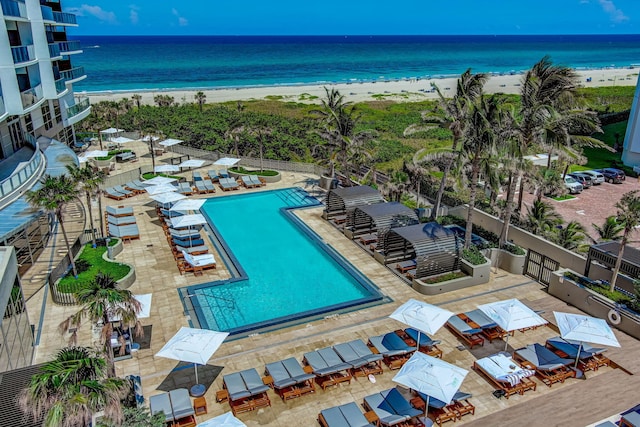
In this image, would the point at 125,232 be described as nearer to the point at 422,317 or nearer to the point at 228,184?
the point at 228,184

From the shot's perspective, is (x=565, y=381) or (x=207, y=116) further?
(x=207, y=116)

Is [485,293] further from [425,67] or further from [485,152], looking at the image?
[425,67]

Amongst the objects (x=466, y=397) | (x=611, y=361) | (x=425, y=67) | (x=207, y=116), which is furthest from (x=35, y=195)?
(x=425, y=67)

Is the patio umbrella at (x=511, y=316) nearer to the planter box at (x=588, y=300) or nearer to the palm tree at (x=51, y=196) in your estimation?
the planter box at (x=588, y=300)

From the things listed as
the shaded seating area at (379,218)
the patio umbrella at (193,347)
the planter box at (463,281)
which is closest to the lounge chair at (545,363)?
the planter box at (463,281)

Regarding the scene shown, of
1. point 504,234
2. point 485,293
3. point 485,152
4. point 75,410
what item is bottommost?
point 485,293

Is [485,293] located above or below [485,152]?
below

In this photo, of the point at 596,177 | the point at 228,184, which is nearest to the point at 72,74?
the point at 228,184
